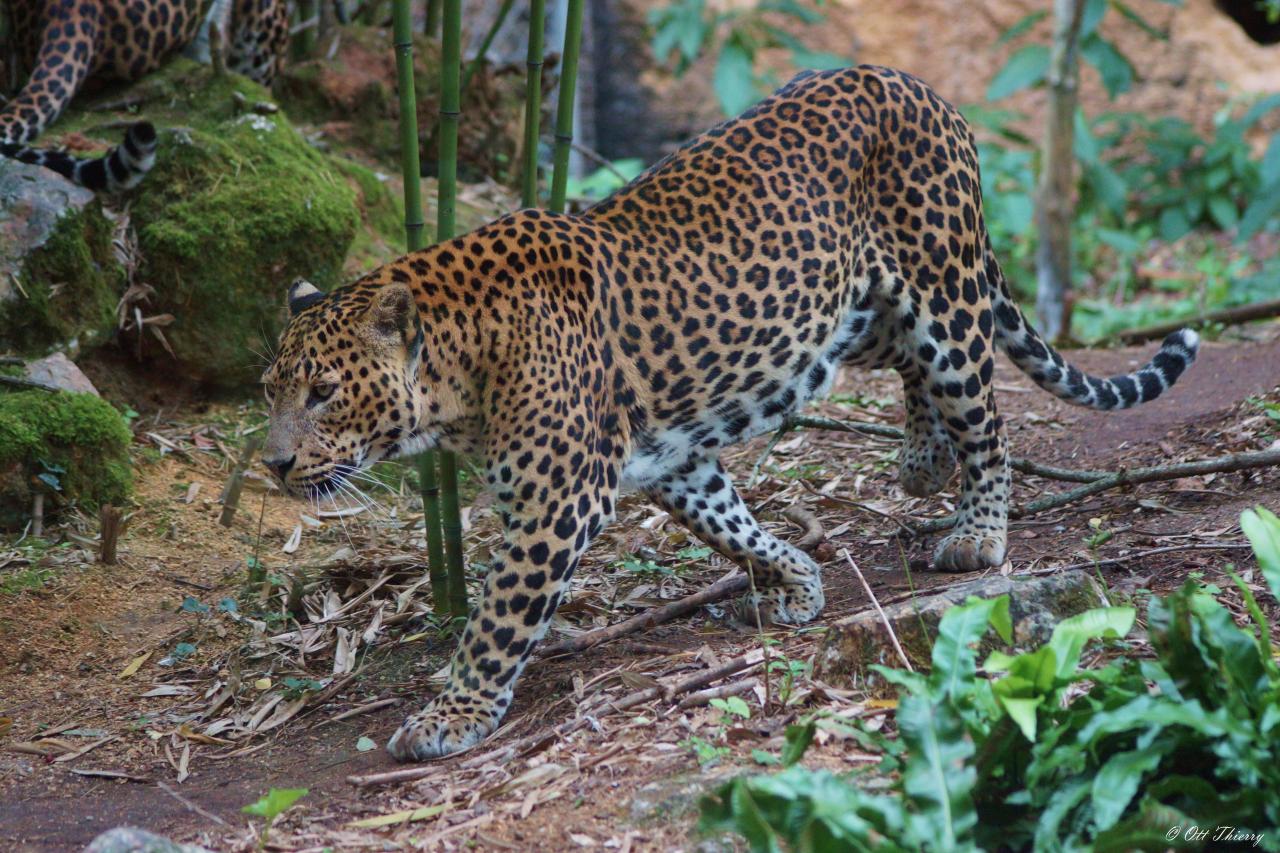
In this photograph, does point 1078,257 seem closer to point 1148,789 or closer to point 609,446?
point 609,446

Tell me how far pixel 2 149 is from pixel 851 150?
5215 mm

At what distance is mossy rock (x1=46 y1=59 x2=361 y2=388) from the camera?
8.35 metres

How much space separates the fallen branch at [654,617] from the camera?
609 centimetres

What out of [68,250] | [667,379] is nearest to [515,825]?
[667,379]

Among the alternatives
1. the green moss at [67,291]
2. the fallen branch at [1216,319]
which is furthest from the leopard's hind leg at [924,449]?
the green moss at [67,291]

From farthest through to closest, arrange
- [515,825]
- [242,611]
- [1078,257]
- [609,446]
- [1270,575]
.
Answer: [1078,257], [242,611], [609,446], [515,825], [1270,575]

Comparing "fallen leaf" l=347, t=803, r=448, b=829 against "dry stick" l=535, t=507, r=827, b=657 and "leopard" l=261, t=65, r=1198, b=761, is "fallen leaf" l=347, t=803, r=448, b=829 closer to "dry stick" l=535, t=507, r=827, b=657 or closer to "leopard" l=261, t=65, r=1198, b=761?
"leopard" l=261, t=65, r=1198, b=761

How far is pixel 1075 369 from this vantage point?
7133mm

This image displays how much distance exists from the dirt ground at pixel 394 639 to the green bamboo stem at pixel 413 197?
32cm

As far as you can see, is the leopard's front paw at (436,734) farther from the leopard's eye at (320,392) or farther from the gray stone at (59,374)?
the gray stone at (59,374)

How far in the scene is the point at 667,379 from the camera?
596cm

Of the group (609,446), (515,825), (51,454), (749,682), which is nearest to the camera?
(515,825)

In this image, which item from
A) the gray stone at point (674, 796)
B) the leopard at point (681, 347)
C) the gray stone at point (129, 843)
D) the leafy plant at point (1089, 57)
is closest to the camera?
the gray stone at point (129, 843)

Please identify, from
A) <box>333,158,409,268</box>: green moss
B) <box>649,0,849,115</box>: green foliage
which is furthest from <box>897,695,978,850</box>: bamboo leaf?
<box>649,0,849,115</box>: green foliage
